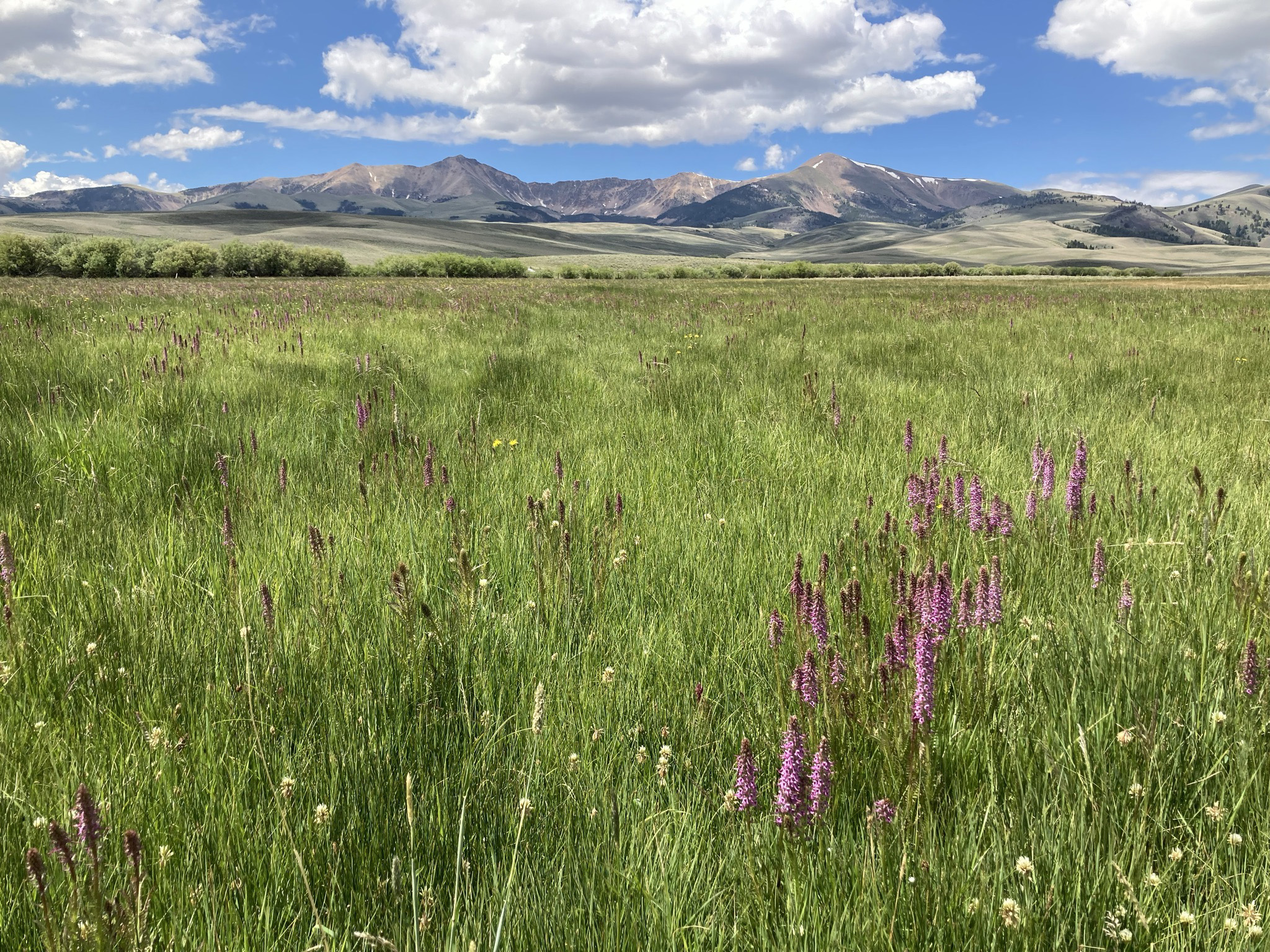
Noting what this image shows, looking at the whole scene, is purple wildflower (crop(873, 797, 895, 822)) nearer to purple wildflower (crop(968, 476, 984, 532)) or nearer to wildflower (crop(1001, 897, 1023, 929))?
wildflower (crop(1001, 897, 1023, 929))

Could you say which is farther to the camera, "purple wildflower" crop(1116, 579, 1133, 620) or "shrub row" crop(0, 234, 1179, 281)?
"shrub row" crop(0, 234, 1179, 281)

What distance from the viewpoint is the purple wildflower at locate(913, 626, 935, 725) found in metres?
1.58

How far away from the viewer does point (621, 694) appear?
2.00 metres

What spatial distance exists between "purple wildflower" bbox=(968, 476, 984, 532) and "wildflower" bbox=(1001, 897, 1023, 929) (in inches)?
79.5

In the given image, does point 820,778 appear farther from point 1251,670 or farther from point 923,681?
point 1251,670

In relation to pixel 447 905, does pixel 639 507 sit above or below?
above

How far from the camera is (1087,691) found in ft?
6.33

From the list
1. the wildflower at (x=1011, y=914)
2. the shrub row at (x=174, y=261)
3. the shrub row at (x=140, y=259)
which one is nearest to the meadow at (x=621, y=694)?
the wildflower at (x=1011, y=914)

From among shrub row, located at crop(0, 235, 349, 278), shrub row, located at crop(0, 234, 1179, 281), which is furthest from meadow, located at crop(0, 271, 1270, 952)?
shrub row, located at crop(0, 235, 349, 278)

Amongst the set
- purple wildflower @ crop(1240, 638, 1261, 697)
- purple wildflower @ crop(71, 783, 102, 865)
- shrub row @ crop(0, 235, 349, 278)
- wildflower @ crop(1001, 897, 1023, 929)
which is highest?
shrub row @ crop(0, 235, 349, 278)

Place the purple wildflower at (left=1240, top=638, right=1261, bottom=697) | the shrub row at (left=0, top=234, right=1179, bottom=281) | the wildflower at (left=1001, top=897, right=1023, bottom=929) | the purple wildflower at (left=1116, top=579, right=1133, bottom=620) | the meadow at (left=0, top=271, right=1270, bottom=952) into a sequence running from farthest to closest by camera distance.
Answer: the shrub row at (left=0, top=234, right=1179, bottom=281)
the purple wildflower at (left=1116, top=579, right=1133, bottom=620)
the purple wildflower at (left=1240, top=638, right=1261, bottom=697)
the meadow at (left=0, top=271, right=1270, bottom=952)
the wildflower at (left=1001, top=897, right=1023, bottom=929)

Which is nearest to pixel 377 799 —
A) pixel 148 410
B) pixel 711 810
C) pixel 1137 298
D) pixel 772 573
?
pixel 711 810

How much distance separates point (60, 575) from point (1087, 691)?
3.53 meters

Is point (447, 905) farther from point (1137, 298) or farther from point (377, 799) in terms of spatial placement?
point (1137, 298)
